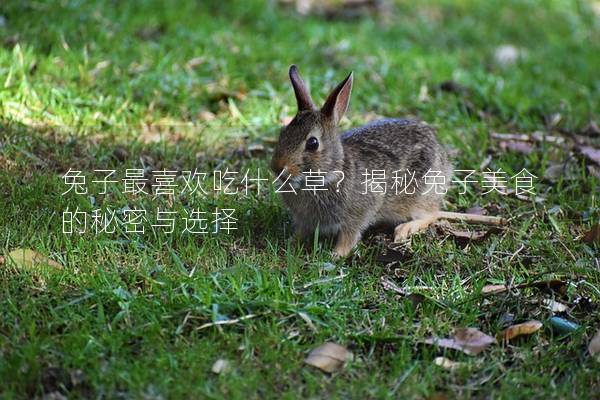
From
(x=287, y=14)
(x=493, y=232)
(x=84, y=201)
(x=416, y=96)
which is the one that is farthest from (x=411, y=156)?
(x=287, y=14)

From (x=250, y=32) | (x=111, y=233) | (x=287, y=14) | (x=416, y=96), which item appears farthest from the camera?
(x=287, y=14)

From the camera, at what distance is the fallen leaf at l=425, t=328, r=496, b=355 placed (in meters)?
3.90

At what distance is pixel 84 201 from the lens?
4.98m

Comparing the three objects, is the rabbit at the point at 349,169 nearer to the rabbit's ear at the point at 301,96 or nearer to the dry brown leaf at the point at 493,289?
the rabbit's ear at the point at 301,96

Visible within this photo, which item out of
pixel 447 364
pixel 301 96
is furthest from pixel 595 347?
pixel 301 96

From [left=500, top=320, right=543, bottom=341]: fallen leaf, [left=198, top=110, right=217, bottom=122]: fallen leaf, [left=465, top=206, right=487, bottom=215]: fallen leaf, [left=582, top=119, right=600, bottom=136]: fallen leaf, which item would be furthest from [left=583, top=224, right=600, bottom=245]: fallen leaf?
[left=198, top=110, right=217, bottom=122]: fallen leaf

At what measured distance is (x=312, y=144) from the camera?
190 inches

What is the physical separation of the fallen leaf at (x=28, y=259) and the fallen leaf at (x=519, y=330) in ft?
7.02

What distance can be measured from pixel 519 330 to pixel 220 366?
139cm

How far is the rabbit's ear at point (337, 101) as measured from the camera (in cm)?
484

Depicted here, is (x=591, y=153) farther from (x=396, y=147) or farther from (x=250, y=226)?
(x=250, y=226)

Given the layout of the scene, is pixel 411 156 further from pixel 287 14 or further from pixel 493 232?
pixel 287 14

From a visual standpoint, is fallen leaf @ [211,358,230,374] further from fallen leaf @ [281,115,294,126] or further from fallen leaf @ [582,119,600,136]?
fallen leaf @ [582,119,600,136]

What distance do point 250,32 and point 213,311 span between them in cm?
458
